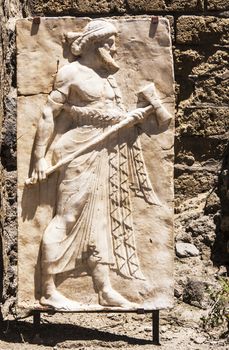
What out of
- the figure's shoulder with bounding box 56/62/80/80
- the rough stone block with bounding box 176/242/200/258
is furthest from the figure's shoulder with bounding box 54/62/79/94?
the rough stone block with bounding box 176/242/200/258

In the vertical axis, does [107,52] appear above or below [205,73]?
below

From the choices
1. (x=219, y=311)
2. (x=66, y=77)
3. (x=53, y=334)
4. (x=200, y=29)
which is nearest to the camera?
(x=66, y=77)

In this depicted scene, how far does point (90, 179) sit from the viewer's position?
595 cm

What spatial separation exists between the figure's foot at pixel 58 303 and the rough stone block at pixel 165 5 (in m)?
2.17

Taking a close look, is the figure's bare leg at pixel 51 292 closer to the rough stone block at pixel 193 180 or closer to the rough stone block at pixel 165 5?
the rough stone block at pixel 193 180

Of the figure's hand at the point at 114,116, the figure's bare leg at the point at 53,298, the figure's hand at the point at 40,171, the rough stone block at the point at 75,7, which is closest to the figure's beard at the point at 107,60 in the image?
the figure's hand at the point at 114,116

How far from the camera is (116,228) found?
5.98m

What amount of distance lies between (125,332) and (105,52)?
68.1 inches

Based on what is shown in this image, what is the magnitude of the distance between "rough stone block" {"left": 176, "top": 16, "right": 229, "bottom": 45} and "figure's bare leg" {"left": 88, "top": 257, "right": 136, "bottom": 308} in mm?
1836

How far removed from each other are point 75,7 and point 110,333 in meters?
2.28

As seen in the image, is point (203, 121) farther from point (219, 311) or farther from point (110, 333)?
point (110, 333)

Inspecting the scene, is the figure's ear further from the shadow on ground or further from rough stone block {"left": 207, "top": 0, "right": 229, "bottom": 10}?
the shadow on ground

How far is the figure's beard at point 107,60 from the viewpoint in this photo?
5902 mm

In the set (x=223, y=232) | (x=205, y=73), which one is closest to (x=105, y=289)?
(x=223, y=232)
